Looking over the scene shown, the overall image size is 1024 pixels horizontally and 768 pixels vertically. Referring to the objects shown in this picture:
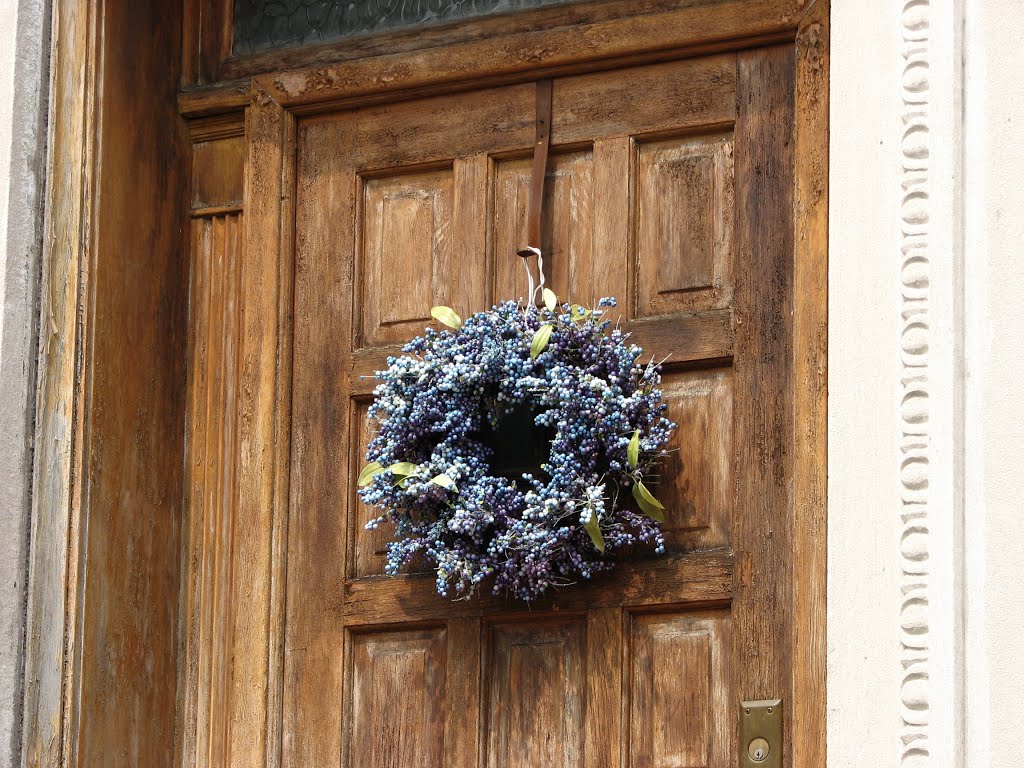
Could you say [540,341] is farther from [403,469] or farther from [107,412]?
[107,412]

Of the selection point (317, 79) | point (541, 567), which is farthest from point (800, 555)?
point (317, 79)

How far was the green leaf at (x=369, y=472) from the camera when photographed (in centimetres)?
375

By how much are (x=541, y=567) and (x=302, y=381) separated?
2.47 ft

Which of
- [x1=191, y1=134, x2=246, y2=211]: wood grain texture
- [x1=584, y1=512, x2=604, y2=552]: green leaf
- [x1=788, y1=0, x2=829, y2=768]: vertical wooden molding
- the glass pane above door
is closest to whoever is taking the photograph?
[x1=788, y1=0, x2=829, y2=768]: vertical wooden molding

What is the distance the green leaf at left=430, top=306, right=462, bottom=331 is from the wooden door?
→ 0.33 ft

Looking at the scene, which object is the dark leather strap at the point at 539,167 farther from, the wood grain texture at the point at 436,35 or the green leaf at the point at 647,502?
the green leaf at the point at 647,502

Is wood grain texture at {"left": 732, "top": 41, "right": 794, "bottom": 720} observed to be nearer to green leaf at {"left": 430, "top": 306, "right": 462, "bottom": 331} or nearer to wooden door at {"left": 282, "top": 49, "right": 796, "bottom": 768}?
wooden door at {"left": 282, "top": 49, "right": 796, "bottom": 768}

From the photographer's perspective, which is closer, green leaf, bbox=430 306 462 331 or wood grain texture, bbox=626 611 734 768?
wood grain texture, bbox=626 611 734 768

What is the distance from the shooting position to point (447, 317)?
3809 mm

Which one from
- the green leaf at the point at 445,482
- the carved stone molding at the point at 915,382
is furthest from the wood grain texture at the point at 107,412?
the carved stone molding at the point at 915,382

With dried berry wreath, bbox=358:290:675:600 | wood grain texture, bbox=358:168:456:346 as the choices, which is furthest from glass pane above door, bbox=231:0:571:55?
dried berry wreath, bbox=358:290:675:600

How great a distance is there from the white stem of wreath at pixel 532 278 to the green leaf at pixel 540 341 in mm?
155

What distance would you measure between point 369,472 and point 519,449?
0.30 meters

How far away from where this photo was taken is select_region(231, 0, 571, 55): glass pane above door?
4.11 metres
